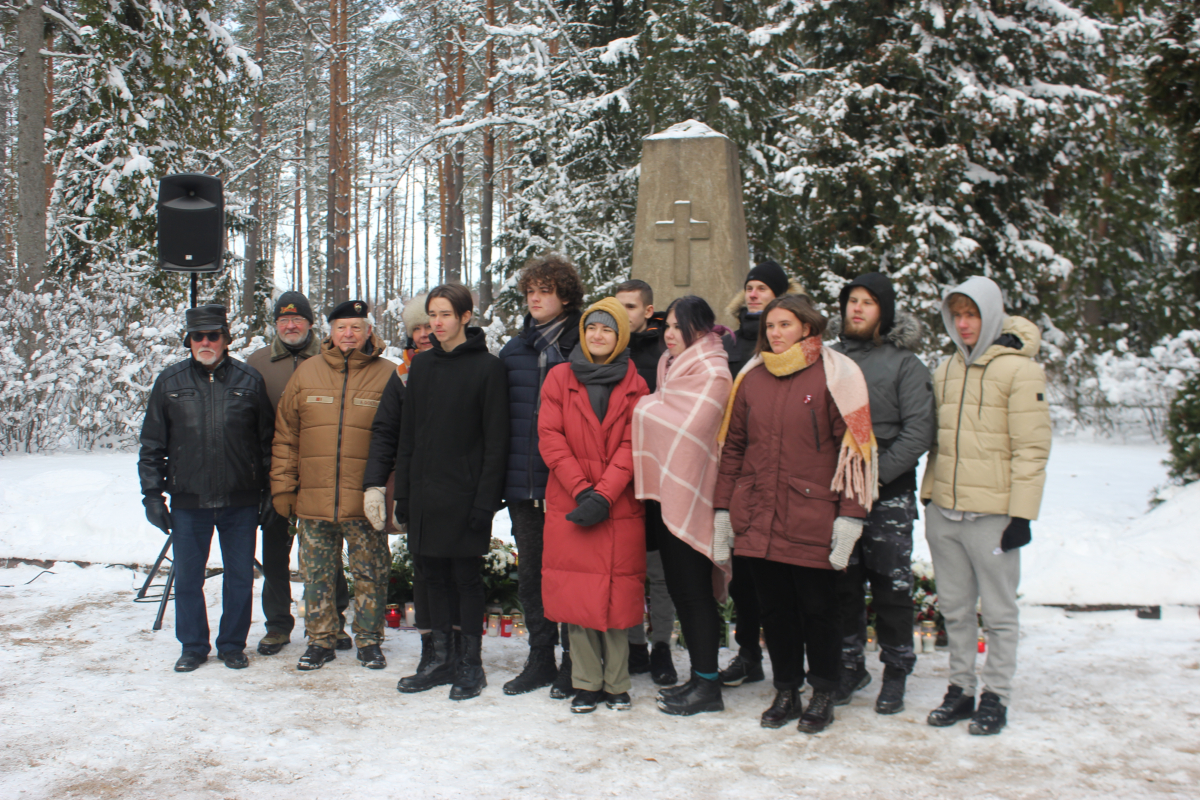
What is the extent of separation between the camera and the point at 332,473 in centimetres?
432

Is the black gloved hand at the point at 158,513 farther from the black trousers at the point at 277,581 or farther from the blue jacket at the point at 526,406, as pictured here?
the blue jacket at the point at 526,406

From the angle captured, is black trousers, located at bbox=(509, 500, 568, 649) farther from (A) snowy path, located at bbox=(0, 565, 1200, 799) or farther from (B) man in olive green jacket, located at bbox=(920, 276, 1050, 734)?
(B) man in olive green jacket, located at bbox=(920, 276, 1050, 734)

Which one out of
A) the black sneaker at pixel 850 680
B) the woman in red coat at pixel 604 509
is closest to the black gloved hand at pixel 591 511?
the woman in red coat at pixel 604 509

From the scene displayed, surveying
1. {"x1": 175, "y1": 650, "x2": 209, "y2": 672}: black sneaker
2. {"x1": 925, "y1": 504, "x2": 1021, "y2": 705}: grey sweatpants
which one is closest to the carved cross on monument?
{"x1": 925, "y1": 504, "x2": 1021, "y2": 705}: grey sweatpants

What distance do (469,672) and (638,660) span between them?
836 mm

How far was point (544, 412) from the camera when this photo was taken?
3.83 metres

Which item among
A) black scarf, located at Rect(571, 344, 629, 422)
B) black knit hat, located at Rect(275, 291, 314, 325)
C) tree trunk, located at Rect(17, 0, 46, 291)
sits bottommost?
black scarf, located at Rect(571, 344, 629, 422)

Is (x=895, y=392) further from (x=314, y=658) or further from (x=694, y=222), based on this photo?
(x=314, y=658)

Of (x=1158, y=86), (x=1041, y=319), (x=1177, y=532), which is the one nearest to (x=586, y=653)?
(x=1177, y=532)

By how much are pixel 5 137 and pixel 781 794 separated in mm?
30379

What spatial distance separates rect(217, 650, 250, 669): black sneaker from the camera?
14.3 feet

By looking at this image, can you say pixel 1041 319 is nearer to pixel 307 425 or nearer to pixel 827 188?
pixel 827 188

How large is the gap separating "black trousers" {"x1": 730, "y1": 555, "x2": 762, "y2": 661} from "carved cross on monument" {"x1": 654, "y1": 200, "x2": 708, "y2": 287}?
94.8 inches

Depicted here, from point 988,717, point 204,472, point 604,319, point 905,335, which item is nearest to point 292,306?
point 204,472
